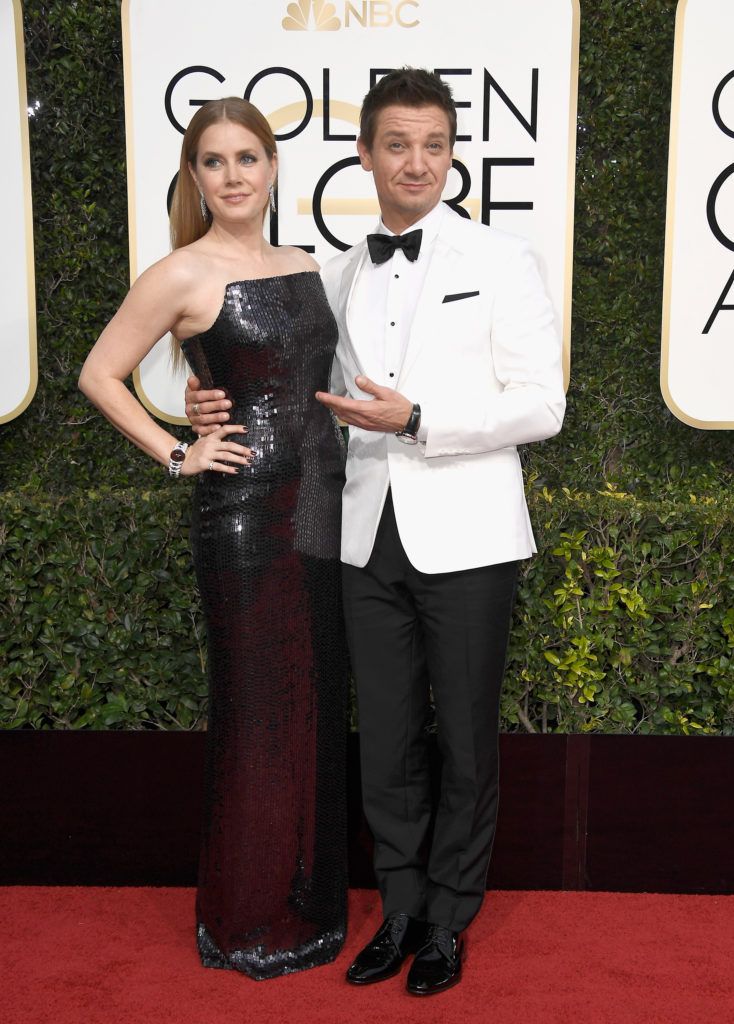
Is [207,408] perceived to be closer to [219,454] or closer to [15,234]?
[219,454]

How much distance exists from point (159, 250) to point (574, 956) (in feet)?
8.28

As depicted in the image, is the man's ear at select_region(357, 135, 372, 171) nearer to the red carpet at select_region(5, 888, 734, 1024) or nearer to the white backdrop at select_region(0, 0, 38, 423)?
the white backdrop at select_region(0, 0, 38, 423)

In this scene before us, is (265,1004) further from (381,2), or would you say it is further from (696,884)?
(381,2)

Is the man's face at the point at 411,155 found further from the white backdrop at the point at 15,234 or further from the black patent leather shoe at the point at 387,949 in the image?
the black patent leather shoe at the point at 387,949

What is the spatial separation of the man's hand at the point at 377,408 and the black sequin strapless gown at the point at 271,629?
8.1 inches

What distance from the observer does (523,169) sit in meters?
3.41

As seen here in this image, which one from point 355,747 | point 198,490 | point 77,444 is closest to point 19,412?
point 77,444

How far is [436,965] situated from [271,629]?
0.90 metres

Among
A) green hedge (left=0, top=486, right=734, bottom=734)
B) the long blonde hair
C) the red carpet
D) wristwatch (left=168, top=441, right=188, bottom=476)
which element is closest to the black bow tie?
the long blonde hair

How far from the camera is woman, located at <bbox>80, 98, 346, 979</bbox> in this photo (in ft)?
7.83

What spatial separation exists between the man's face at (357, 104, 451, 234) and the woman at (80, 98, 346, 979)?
278mm

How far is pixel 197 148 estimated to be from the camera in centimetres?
238

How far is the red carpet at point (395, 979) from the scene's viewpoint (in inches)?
91.7

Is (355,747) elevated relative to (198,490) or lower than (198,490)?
lower
